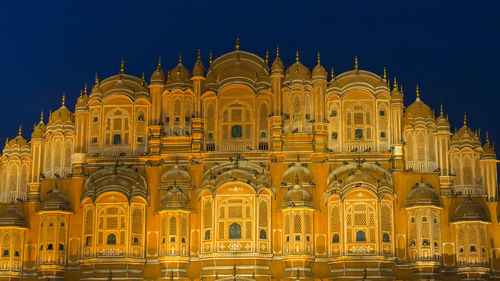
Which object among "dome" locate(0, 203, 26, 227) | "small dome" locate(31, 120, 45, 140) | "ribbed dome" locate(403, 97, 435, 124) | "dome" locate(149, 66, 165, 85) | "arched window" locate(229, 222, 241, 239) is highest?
"dome" locate(149, 66, 165, 85)

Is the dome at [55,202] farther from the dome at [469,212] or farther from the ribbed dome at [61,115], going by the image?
the dome at [469,212]

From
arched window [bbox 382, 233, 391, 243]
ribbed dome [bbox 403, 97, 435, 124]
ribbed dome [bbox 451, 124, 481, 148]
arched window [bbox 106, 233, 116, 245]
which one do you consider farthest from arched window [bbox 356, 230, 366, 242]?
arched window [bbox 106, 233, 116, 245]

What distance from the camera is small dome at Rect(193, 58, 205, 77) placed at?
153 feet

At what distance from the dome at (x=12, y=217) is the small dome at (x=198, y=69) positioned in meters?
11.0

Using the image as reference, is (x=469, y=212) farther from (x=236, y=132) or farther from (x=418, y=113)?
(x=236, y=132)

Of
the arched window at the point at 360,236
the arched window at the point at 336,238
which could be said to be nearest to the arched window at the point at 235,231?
the arched window at the point at 336,238

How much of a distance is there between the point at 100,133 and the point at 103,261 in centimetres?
659

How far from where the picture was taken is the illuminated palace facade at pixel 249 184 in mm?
43688

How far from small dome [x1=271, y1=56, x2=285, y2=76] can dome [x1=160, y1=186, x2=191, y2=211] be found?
7.53 meters

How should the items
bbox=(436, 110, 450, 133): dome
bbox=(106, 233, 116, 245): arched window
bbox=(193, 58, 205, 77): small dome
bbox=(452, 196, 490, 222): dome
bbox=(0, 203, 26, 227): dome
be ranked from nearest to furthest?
bbox=(452, 196, 490, 222): dome
bbox=(106, 233, 116, 245): arched window
bbox=(0, 203, 26, 227): dome
bbox=(436, 110, 450, 133): dome
bbox=(193, 58, 205, 77): small dome

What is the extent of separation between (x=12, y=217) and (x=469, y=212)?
21739 millimetres

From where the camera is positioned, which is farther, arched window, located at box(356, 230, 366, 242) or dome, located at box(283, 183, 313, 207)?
arched window, located at box(356, 230, 366, 242)

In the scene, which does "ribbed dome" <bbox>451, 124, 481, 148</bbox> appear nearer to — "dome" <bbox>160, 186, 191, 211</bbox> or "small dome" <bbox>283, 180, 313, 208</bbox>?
"small dome" <bbox>283, 180, 313, 208</bbox>

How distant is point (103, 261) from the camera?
44062mm
